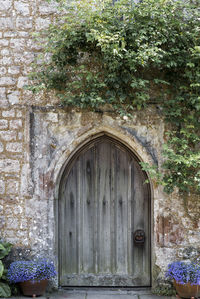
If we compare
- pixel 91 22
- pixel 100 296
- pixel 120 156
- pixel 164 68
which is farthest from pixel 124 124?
pixel 100 296

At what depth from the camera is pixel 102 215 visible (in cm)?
517

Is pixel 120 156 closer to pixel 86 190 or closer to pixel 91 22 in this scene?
pixel 86 190

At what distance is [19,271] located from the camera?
457cm

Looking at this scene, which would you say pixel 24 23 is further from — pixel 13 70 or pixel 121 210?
pixel 121 210

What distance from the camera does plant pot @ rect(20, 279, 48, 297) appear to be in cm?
462

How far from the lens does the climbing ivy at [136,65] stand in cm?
448

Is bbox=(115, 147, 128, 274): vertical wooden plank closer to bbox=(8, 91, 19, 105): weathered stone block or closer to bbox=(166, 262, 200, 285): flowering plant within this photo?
bbox=(166, 262, 200, 285): flowering plant

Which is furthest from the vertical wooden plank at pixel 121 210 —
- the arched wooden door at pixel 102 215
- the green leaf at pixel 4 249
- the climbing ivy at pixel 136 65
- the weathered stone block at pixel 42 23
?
the weathered stone block at pixel 42 23

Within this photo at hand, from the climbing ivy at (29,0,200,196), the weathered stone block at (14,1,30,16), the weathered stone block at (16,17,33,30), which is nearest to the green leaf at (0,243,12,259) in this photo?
the climbing ivy at (29,0,200,196)

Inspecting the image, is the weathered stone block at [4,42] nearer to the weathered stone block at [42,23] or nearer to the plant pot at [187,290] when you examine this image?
the weathered stone block at [42,23]

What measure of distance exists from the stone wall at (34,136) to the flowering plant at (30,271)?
0.26 meters

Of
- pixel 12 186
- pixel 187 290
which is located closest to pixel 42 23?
pixel 12 186

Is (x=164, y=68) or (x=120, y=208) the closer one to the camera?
(x=164, y=68)

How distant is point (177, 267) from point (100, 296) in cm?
107
